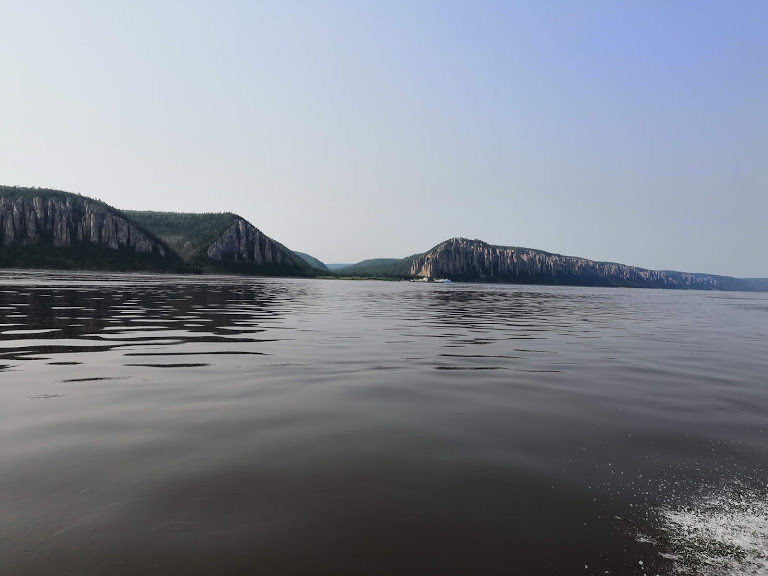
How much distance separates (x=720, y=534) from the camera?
4.45 m

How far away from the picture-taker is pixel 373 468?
232 inches

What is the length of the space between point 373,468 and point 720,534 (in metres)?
4.06

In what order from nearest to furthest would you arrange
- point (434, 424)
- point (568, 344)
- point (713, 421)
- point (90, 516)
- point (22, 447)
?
point (90, 516) < point (22, 447) < point (434, 424) < point (713, 421) < point (568, 344)

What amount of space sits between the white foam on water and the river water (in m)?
0.02

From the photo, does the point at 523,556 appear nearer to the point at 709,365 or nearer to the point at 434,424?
the point at 434,424

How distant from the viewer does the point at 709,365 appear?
1532 centimetres

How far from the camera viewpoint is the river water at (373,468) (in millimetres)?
3953

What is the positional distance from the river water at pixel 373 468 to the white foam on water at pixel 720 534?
2cm

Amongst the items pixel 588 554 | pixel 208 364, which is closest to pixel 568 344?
pixel 208 364

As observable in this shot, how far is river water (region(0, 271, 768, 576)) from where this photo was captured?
3.95 metres

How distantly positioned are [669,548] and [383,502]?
3.00 metres

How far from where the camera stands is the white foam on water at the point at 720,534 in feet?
12.8

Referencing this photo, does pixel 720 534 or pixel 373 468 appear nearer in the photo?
pixel 720 534

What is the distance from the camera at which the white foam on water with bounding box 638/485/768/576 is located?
12.8 ft
